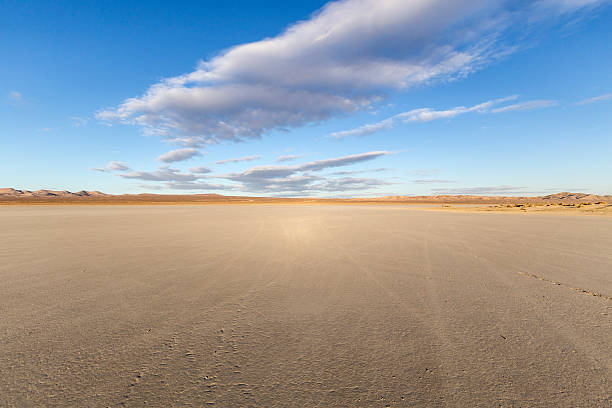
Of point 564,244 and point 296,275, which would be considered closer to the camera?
point 296,275

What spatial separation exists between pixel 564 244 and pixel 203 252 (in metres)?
11.1

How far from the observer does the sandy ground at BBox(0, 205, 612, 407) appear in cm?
203

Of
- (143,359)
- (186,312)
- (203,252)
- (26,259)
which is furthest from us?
(203,252)

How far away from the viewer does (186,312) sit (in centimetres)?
346

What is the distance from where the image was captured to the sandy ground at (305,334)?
6.66 feet

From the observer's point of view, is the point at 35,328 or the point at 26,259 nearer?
the point at 35,328

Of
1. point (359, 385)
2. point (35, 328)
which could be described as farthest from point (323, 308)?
point (35, 328)

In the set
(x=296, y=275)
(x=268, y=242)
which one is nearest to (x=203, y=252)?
(x=268, y=242)

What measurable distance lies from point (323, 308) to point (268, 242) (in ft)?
18.3

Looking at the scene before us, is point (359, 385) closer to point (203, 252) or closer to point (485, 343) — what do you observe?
point (485, 343)

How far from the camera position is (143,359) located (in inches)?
96.0

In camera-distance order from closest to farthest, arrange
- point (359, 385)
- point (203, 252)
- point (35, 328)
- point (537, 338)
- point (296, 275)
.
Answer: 1. point (359, 385)
2. point (537, 338)
3. point (35, 328)
4. point (296, 275)
5. point (203, 252)

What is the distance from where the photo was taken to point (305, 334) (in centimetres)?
290

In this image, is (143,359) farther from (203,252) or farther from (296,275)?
(203,252)
